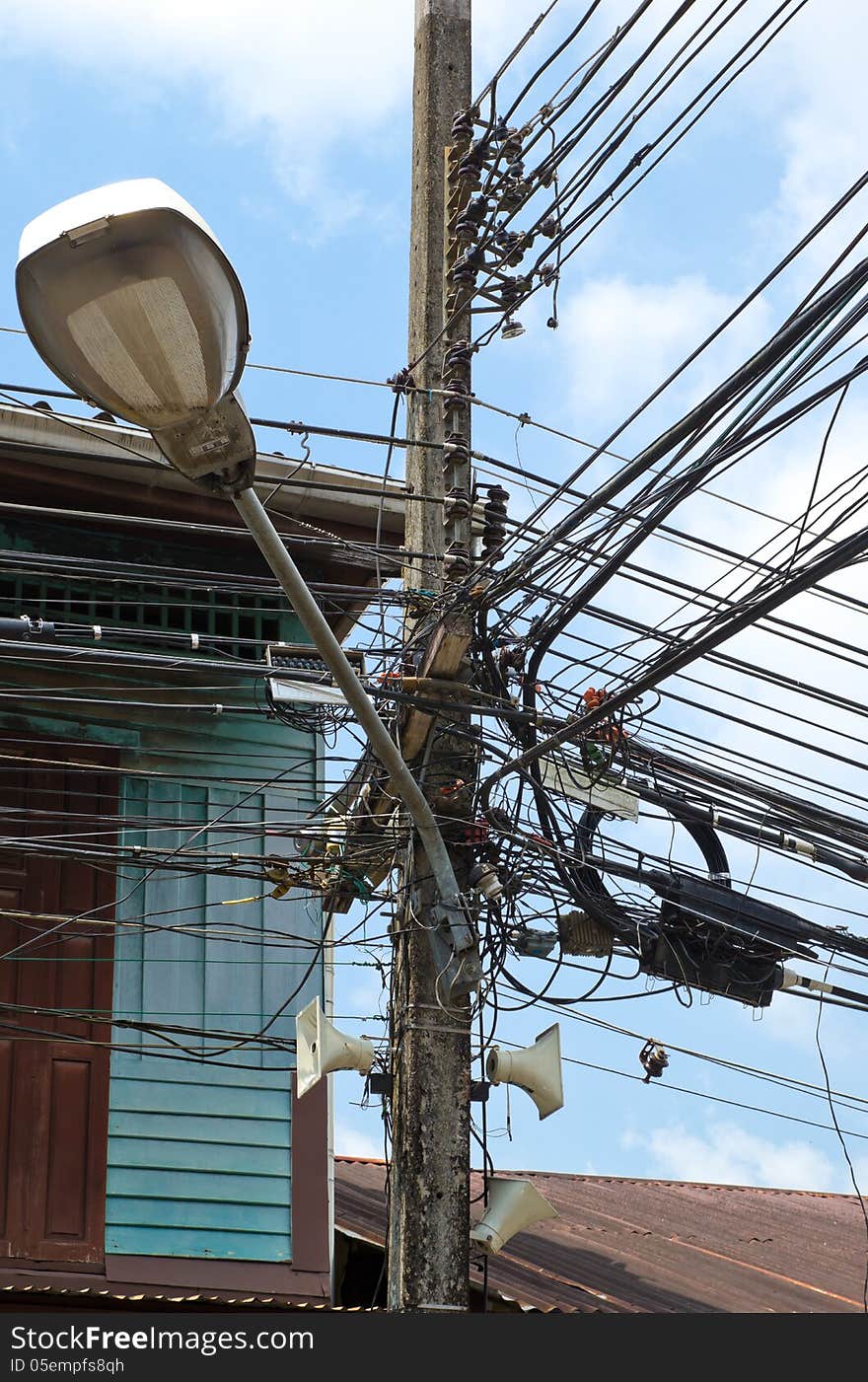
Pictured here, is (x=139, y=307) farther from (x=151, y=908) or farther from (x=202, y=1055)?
(x=151, y=908)

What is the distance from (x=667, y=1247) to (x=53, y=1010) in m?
4.16

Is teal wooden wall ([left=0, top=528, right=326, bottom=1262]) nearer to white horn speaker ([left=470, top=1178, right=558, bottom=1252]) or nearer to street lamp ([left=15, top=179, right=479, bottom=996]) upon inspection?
white horn speaker ([left=470, top=1178, right=558, bottom=1252])

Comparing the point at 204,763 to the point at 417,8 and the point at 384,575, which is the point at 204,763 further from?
the point at 417,8

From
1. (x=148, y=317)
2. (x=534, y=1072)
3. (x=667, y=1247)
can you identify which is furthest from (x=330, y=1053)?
(x=667, y=1247)

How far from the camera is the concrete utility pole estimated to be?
6.14 meters

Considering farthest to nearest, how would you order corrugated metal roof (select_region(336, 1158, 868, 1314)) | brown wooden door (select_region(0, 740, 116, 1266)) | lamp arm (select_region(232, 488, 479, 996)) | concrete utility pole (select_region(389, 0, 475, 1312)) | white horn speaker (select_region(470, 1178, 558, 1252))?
corrugated metal roof (select_region(336, 1158, 868, 1314))
brown wooden door (select_region(0, 740, 116, 1266))
white horn speaker (select_region(470, 1178, 558, 1252))
concrete utility pole (select_region(389, 0, 475, 1312))
lamp arm (select_region(232, 488, 479, 996))

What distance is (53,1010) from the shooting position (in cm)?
801

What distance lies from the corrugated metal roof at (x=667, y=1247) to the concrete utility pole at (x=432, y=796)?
1.51 metres

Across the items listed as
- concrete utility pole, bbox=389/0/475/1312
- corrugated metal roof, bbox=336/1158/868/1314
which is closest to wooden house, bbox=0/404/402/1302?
concrete utility pole, bbox=389/0/475/1312

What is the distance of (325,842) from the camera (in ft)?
24.5

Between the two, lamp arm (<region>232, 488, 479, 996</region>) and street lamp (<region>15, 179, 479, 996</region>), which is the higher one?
street lamp (<region>15, 179, 479, 996</region>)

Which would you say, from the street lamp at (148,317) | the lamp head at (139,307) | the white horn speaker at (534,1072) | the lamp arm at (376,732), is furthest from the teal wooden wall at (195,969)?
the lamp head at (139,307)

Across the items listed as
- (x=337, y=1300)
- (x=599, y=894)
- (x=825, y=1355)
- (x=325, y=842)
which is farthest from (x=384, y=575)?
(x=825, y=1355)

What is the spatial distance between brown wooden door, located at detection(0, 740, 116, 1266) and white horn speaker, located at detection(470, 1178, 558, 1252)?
199 cm
